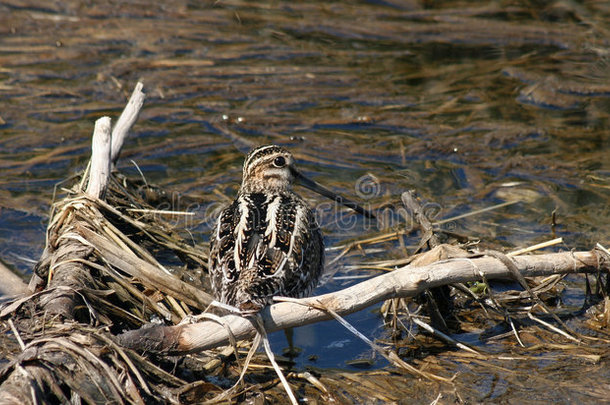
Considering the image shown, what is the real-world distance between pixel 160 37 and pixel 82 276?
22.7 ft

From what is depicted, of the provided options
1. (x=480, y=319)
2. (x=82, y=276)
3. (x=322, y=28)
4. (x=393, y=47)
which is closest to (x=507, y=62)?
(x=393, y=47)

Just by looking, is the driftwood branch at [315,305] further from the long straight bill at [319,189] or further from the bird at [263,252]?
the long straight bill at [319,189]

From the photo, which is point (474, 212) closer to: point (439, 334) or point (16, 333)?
point (439, 334)

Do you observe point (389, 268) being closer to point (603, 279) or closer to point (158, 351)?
point (603, 279)

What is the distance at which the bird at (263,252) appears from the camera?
15.0 ft

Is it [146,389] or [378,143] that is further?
[378,143]

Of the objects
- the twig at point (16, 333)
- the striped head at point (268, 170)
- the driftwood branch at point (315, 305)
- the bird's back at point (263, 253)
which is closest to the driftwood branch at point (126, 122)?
the striped head at point (268, 170)

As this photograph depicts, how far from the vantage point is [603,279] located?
575 centimetres

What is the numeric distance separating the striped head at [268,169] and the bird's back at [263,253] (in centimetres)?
57

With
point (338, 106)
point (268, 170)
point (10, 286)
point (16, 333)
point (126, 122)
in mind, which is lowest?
point (10, 286)

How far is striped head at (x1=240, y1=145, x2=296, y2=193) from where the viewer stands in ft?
20.2

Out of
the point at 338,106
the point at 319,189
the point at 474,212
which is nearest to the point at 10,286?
the point at 319,189

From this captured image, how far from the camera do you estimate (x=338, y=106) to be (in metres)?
9.60

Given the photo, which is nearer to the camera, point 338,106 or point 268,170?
point 268,170
